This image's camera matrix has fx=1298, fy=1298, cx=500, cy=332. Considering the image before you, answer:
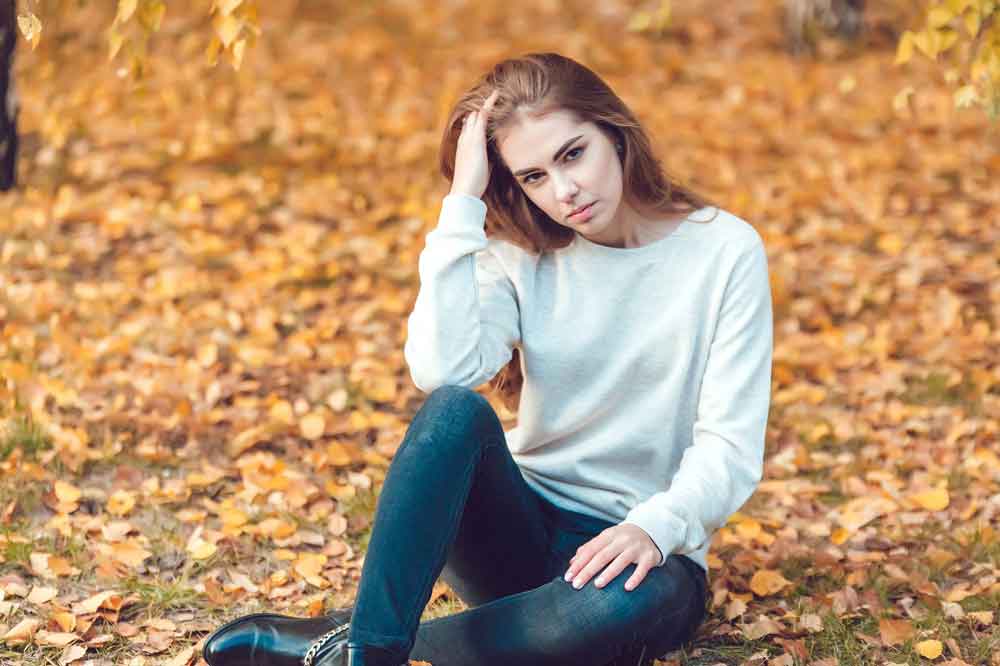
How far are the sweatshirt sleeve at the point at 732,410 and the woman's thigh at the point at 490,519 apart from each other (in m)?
0.22

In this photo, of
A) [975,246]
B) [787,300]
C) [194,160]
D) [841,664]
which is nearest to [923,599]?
[841,664]

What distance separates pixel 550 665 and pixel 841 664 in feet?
2.14

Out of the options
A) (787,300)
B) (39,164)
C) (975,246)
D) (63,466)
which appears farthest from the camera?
(39,164)

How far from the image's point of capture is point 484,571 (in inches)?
98.7

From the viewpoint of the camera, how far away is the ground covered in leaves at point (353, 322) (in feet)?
9.46

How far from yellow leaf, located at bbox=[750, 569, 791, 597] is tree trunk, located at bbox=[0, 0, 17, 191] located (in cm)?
382

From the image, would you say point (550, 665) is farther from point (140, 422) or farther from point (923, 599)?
point (140, 422)

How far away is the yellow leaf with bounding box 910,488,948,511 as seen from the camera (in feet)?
10.7

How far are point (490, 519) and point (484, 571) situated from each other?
A: 0.45ft

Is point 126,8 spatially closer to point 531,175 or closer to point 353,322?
point 531,175

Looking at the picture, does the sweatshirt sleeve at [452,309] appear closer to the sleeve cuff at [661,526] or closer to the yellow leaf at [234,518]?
the sleeve cuff at [661,526]

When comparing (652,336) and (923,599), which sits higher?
(652,336)

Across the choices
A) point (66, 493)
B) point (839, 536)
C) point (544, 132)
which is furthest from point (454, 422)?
point (66, 493)

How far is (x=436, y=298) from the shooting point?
2.44 metres
